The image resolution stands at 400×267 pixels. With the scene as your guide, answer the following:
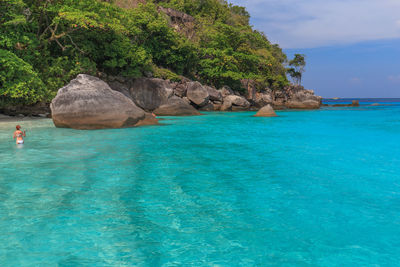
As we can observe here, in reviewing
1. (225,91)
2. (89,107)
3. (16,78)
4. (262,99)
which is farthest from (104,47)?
(262,99)

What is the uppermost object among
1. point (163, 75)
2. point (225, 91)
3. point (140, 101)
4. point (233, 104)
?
point (163, 75)

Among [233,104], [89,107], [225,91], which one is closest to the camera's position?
[89,107]

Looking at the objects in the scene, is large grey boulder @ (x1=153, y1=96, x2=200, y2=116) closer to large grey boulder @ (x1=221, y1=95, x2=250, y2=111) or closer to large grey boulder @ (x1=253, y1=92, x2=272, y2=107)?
large grey boulder @ (x1=221, y1=95, x2=250, y2=111)

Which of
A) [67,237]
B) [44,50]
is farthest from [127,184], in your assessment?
[44,50]

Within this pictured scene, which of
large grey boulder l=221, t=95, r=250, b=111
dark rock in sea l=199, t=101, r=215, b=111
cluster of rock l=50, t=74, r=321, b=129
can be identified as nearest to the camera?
cluster of rock l=50, t=74, r=321, b=129

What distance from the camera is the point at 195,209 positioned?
4949 millimetres

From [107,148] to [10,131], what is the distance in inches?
266

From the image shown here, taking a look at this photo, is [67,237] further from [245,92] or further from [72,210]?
[245,92]

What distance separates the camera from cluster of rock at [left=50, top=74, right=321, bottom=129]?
15.3 metres

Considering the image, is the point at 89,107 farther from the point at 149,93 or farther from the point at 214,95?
the point at 214,95

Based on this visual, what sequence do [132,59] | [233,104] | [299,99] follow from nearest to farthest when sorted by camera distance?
[132,59], [233,104], [299,99]

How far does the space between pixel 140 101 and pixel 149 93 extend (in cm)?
115

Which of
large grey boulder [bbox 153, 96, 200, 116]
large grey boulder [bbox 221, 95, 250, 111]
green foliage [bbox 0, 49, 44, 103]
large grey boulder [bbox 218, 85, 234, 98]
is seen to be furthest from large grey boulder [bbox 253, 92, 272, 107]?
green foliage [bbox 0, 49, 44, 103]

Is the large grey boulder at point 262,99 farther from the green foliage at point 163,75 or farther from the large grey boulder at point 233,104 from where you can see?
the green foliage at point 163,75
